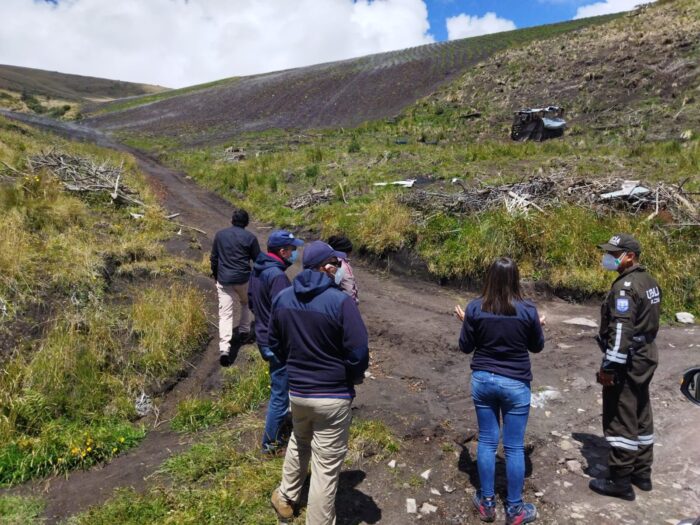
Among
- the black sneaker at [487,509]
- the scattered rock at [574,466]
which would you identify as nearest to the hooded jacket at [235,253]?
the black sneaker at [487,509]

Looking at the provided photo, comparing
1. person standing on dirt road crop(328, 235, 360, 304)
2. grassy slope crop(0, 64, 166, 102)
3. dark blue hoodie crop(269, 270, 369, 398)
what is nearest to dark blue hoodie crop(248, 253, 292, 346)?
person standing on dirt road crop(328, 235, 360, 304)

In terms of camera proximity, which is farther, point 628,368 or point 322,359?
point 628,368

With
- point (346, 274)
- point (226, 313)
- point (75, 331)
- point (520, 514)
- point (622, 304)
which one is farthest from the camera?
point (226, 313)

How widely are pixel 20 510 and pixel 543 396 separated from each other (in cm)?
494

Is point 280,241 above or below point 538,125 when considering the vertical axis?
below

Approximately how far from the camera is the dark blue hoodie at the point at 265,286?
4457 millimetres

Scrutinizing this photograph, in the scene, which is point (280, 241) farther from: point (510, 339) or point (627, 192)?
point (627, 192)

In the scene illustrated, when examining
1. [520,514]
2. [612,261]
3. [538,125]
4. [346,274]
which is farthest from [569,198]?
[538,125]

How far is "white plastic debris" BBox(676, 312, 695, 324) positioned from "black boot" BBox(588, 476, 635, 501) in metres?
4.66

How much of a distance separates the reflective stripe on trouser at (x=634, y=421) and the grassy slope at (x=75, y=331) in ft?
14.4

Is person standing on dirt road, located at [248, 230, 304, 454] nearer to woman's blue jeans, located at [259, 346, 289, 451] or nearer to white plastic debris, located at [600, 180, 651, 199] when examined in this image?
woman's blue jeans, located at [259, 346, 289, 451]

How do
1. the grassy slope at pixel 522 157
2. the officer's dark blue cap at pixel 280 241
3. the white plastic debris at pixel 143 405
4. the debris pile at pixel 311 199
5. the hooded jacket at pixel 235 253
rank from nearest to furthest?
the officer's dark blue cap at pixel 280 241, the white plastic debris at pixel 143 405, the hooded jacket at pixel 235 253, the grassy slope at pixel 522 157, the debris pile at pixel 311 199

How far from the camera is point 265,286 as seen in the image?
4520 millimetres

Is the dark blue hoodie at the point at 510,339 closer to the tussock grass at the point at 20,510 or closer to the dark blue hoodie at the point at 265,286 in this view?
the dark blue hoodie at the point at 265,286
